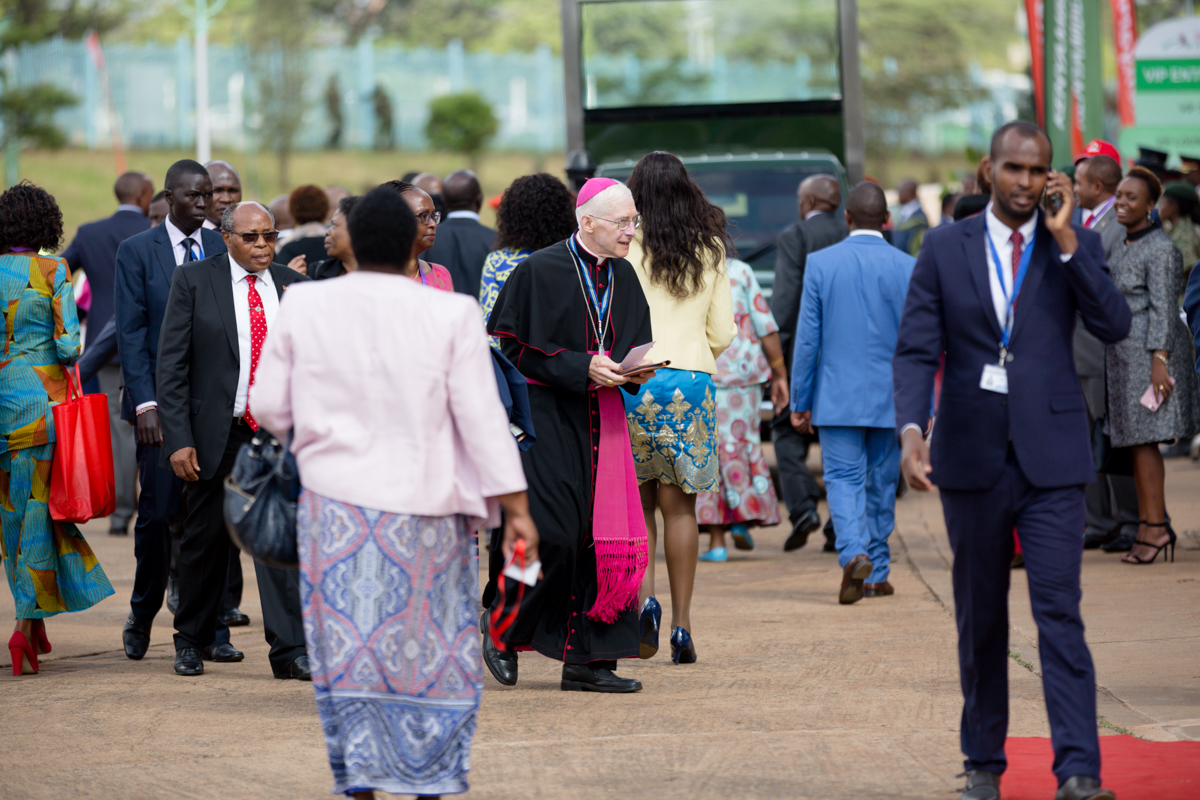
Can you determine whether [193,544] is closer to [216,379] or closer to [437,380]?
[216,379]

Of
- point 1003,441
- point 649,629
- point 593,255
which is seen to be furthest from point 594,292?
point 1003,441

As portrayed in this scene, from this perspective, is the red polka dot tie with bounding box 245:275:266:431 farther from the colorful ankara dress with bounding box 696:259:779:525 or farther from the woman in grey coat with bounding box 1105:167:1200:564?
the woman in grey coat with bounding box 1105:167:1200:564

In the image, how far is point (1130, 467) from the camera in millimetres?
9734

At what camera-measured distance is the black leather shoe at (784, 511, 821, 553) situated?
10.3m

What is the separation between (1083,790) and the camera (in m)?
4.35

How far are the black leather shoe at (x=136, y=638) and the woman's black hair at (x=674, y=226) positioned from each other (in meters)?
2.98

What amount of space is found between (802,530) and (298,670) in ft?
14.7

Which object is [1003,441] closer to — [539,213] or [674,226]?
[674,226]

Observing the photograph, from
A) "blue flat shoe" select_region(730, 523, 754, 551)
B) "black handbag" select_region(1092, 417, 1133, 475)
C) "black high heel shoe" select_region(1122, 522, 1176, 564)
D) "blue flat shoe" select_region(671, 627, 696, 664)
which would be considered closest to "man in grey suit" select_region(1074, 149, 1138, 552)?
"black handbag" select_region(1092, 417, 1133, 475)

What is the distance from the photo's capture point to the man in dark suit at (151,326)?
286 inches

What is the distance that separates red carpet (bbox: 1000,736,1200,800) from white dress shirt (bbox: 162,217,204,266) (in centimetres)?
440

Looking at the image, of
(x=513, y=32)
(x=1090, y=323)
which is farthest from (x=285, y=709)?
(x=513, y=32)

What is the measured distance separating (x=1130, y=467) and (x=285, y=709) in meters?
5.84

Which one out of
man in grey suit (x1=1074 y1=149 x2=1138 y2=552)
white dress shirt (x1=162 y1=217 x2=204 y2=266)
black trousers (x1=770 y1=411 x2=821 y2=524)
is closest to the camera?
white dress shirt (x1=162 y1=217 x2=204 y2=266)
